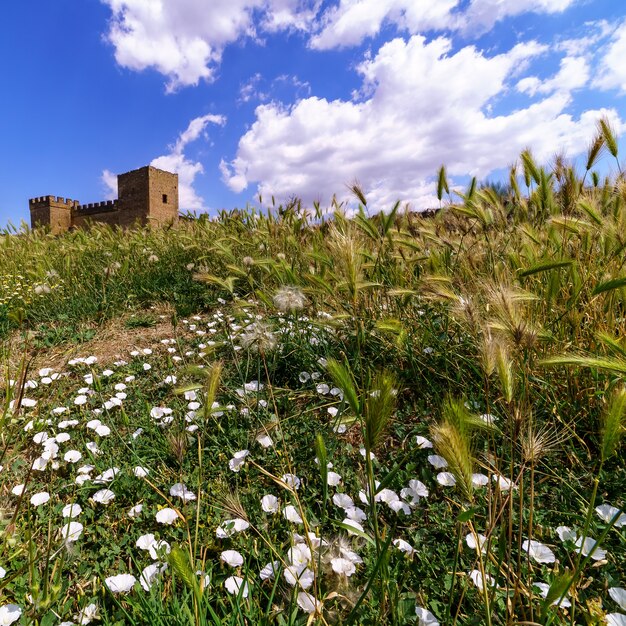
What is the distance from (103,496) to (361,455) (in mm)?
1067

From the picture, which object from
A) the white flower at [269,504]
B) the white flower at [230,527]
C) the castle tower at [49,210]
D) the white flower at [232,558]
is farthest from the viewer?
the castle tower at [49,210]

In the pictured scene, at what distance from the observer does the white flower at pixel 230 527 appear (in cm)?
124

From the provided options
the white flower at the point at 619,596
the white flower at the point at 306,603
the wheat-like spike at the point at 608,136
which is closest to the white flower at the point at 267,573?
the white flower at the point at 306,603

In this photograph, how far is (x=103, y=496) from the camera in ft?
4.86

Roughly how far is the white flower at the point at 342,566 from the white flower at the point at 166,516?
0.64 metres

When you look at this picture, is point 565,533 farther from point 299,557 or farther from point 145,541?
point 145,541

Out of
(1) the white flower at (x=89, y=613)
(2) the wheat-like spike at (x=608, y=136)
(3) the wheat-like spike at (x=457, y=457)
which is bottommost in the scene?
(1) the white flower at (x=89, y=613)

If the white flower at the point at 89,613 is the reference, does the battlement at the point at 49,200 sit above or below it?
above

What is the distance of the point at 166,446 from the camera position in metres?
1.76

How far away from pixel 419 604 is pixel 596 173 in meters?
3.49

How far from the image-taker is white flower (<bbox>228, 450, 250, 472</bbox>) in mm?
1573

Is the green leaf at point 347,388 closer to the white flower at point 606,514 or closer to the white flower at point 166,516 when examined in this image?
the white flower at point 166,516

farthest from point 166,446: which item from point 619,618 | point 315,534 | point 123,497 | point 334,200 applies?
point 334,200

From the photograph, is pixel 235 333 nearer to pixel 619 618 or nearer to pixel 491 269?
pixel 491 269
